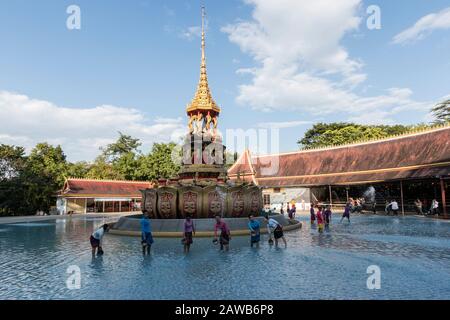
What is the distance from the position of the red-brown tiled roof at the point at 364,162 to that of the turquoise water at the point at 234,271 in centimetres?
2132

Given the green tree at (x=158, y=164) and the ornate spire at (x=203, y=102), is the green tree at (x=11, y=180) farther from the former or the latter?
the ornate spire at (x=203, y=102)

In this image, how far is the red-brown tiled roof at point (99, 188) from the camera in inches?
1855

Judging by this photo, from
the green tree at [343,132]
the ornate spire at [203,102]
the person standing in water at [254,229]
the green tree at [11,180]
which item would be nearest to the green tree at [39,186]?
the green tree at [11,180]

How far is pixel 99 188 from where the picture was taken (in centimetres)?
5059

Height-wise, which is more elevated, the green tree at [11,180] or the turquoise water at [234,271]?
the green tree at [11,180]

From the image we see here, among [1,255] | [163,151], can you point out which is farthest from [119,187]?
[1,255]

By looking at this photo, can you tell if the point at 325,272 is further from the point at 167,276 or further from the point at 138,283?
the point at 138,283

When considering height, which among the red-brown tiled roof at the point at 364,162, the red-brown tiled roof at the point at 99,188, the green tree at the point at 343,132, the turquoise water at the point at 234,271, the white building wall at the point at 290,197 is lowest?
the turquoise water at the point at 234,271

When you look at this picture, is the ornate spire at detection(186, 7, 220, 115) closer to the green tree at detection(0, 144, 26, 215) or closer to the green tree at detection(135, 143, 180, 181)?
the green tree at detection(0, 144, 26, 215)

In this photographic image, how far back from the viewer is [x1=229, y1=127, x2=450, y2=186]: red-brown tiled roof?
3331 cm

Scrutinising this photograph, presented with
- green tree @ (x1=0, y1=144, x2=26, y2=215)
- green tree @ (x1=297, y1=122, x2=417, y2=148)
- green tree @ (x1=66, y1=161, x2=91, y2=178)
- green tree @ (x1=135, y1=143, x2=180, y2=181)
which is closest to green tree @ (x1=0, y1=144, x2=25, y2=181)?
green tree @ (x1=0, y1=144, x2=26, y2=215)

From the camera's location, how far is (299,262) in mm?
10141

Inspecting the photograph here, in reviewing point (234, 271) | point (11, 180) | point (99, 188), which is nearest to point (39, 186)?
point (11, 180)

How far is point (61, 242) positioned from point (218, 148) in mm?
10975
